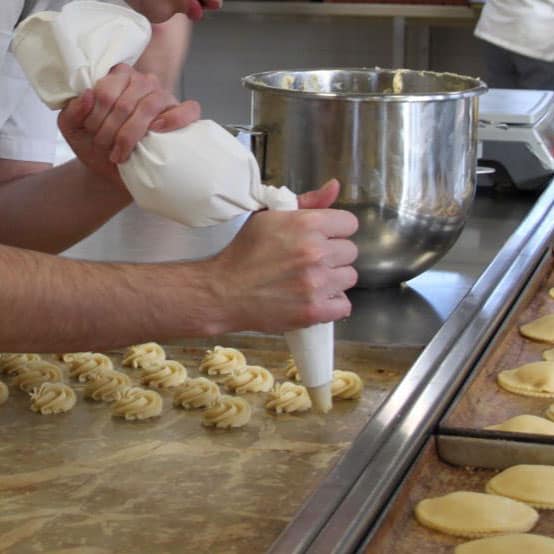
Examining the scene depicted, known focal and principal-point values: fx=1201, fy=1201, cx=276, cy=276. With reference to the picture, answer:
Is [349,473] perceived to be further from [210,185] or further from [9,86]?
[9,86]

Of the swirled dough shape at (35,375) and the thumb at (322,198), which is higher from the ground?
the thumb at (322,198)

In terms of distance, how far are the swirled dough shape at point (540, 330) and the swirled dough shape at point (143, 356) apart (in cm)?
63

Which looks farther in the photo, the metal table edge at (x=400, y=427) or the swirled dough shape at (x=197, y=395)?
the swirled dough shape at (x=197, y=395)

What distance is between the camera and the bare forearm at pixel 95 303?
1410mm

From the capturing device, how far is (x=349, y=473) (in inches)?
47.8

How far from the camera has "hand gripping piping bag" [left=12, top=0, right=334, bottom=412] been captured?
1.39 metres

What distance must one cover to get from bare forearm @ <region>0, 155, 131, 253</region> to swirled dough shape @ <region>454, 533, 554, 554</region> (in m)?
0.94

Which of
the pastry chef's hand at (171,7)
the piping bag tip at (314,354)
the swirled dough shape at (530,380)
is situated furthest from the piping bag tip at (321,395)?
the pastry chef's hand at (171,7)

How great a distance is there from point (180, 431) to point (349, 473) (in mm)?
668

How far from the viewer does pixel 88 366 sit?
206 cm

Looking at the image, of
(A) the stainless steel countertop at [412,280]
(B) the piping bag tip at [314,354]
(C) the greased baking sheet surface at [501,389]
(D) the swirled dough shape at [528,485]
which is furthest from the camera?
(A) the stainless steel countertop at [412,280]

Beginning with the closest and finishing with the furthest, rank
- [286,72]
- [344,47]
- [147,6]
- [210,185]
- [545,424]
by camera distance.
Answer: [210,185], [545,424], [147,6], [286,72], [344,47]

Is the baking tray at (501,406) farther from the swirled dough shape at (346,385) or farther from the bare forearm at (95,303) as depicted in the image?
the bare forearm at (95,303)

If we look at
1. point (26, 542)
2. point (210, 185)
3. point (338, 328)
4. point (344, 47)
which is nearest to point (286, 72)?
point (338, 328)
